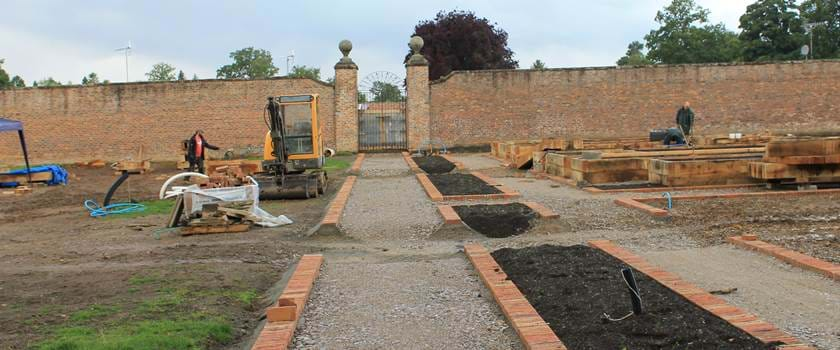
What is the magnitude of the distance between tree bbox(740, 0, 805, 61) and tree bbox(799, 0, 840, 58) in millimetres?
894

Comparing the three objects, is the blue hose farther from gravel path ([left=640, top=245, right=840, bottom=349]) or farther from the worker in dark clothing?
the worker in dark clothing

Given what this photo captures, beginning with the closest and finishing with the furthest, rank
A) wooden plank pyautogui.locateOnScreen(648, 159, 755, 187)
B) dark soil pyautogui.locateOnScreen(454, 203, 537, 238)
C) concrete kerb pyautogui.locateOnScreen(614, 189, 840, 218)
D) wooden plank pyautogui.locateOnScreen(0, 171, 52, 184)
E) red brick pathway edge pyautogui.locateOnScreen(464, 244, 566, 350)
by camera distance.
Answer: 1. red brick pathway edge pyautogui.locateOnScreen(464, 244, 566, 350)
2. dark soil pyautogui.locateOnScreen(454, 203, 537, 238)
3. concrete kerb pyautogui.locateOnScreen(614, 189, 840, 218)
4. wooden plank pyautogui.locateOnScreen(648, 159, 755, 187)
5. wooden plank pyautogui.locateOnScreen(0, 171, 52, 184)

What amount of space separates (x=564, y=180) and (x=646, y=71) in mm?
15810

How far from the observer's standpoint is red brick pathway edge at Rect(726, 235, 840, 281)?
19.9 feet

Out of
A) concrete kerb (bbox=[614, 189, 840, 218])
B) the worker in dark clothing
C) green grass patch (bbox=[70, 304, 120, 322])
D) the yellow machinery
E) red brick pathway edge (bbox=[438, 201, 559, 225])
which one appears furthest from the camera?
the worker in dark clothing

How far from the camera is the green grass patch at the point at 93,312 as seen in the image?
559 centimetres

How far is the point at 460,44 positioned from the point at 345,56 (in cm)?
1990

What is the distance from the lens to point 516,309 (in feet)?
17.0

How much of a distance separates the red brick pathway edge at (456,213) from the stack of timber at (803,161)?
4006 millimetres

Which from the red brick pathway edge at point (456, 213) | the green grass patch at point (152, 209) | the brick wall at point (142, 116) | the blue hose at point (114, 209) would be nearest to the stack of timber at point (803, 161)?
the red brick pathway edge at point (456, 213)

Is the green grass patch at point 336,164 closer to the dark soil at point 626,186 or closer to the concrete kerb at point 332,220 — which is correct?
the concrete kerb at point 332,220

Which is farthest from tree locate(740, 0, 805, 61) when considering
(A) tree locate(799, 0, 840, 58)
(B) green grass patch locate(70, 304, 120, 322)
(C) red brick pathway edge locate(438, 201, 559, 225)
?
(B) green grass patch locate(70, 304, 120, 322)

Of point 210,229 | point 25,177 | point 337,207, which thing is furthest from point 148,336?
point 25,177

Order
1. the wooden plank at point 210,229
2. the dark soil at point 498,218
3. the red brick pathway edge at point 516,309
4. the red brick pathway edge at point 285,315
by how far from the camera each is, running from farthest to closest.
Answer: the wooden plank at point 210,229
the dark soil at point 498,218
the red brick pathway edge at point 285,315
the red brick pathway edge at point 516,309
